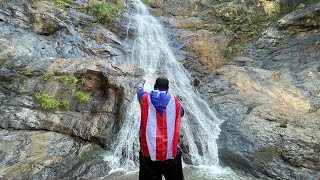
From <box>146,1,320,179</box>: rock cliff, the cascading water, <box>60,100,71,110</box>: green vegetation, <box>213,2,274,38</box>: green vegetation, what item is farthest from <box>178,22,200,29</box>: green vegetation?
<box>60,100,71,110</box>: green vegetation

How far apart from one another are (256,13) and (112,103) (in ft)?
28.1

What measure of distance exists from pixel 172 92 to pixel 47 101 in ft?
12.0

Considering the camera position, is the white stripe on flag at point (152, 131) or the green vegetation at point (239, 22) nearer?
the white stripe on flag at point (152, 131)

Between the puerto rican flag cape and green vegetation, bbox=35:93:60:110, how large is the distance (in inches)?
193

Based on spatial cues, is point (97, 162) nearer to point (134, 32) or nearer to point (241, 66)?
point (241, 66)

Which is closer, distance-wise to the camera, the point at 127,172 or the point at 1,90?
the point at 127,172

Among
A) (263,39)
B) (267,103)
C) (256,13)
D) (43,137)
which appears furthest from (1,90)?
(256,13)

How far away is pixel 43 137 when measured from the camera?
24.6 ft

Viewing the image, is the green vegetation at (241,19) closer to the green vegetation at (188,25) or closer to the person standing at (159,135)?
the green vegetation at (188,25)

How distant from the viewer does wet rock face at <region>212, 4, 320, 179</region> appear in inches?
281

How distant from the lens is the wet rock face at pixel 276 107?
715 centimetres

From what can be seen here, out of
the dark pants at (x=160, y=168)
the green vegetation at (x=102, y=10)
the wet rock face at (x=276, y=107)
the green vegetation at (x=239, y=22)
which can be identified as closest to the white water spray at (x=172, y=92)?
the wet rock face at (x=276, y=107)

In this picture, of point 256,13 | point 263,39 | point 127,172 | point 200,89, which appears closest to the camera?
point 127,172

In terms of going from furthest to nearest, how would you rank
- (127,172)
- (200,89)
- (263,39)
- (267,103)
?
(263,39) < (200,89) < (267,103) < (127,172)
